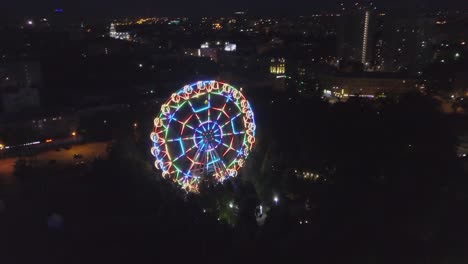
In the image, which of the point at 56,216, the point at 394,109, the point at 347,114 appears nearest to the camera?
the point at 56,216

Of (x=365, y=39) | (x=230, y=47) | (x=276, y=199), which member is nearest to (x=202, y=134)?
(x=276, y=199)

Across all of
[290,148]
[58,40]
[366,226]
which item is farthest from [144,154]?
[58,40]

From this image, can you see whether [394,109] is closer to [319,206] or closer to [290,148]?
[290,148]

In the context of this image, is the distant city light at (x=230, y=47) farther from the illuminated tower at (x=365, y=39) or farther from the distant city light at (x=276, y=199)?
the distant city light at (x=276, y=199)

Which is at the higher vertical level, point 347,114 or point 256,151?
point 347,114

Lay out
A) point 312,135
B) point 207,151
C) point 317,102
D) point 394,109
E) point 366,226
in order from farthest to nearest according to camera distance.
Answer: point 317,102 → point 394,109 → point 312,135 → point 207,151 → point 366,226
